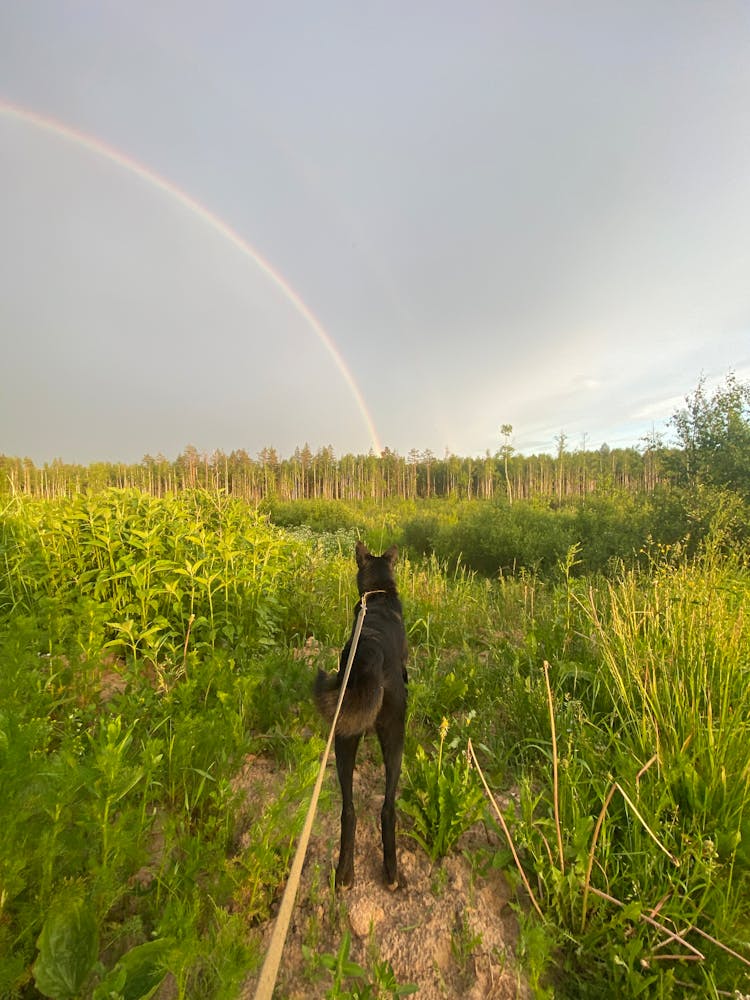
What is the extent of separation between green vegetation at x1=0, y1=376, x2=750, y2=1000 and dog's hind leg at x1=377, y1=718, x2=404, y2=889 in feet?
0.67

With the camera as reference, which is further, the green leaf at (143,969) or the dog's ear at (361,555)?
the dog's ear at (361,555)

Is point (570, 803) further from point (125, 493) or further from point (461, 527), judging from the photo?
point (461, 527)

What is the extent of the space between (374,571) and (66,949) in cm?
249

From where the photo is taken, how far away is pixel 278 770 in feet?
8.02

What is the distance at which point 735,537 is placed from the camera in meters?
8.23

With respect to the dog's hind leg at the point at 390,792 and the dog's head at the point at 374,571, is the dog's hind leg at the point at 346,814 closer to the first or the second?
the dog's hind leg at the point at 390,792

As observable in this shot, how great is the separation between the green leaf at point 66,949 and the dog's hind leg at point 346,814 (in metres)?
0.89

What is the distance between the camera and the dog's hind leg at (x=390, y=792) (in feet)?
5.77

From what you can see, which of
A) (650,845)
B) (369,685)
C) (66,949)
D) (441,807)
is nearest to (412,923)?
(441,807)

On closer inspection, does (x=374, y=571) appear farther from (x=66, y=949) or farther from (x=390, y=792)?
(x=66, y=949)

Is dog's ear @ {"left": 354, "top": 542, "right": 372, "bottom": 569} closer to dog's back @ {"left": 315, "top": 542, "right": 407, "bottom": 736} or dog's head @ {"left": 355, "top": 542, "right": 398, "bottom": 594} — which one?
dog's head @ {"left": 355, "top": 542, "right": 398, "bottom": 594}

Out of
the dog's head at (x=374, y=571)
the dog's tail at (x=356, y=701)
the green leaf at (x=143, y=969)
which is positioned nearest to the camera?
the green leaf at (x=143, y=969)

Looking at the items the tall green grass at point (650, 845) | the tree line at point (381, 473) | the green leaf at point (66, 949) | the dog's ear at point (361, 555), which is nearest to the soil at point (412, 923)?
the tall green grass at point (650, 845)

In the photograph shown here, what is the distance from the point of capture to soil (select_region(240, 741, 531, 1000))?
1475mm
